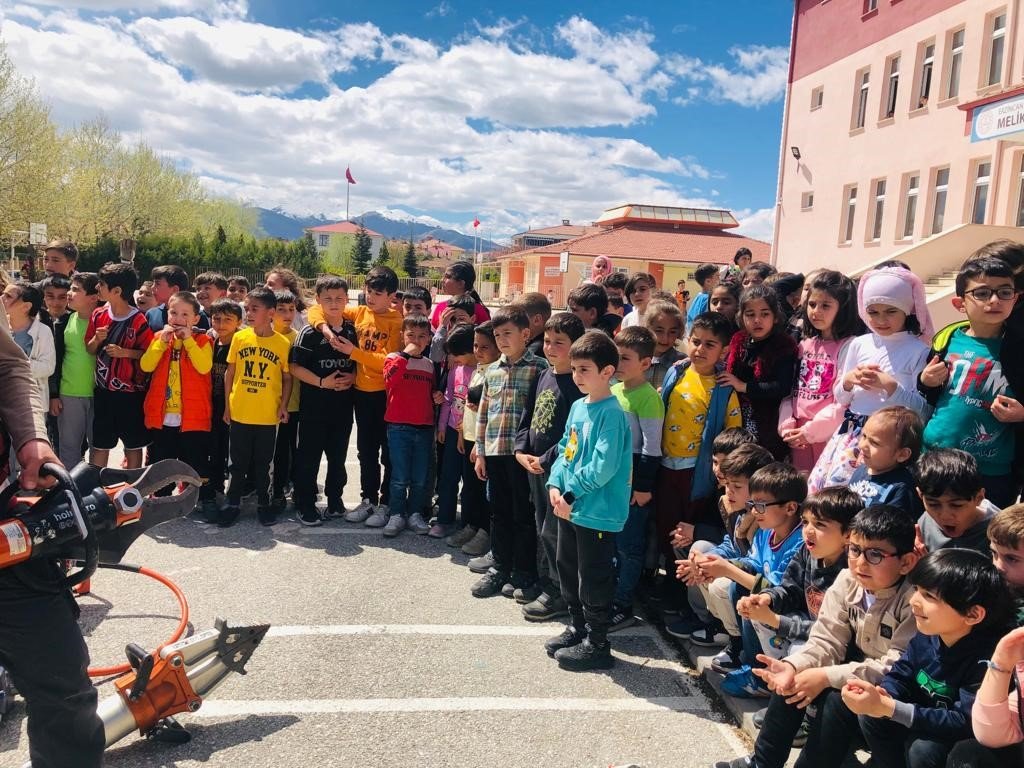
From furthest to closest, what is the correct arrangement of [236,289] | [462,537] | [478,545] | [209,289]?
[236,289] < [209,289] < [462,537] < [478,545]

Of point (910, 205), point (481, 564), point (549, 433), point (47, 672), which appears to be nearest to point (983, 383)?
point (549, 433)

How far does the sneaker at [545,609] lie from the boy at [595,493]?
19.5 inches

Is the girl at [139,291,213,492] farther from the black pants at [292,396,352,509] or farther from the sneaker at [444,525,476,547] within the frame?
the sneaker at [444,525,476,547]

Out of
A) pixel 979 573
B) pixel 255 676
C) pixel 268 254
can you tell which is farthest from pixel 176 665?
pixel 268 254

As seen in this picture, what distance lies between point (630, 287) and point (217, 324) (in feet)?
13.2

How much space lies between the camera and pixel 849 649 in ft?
9.62

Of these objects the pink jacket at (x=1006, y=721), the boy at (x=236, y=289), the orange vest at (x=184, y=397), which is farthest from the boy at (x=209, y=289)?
the pink jacket at (x=1006, y=721)

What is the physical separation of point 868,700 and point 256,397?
16.8 ft

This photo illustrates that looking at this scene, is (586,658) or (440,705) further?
(586,658)

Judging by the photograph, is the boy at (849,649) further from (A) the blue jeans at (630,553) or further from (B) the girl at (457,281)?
(B) the girl at (457,281)

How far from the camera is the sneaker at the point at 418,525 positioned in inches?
241

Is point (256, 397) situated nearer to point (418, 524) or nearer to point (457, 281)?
point (418, 524)

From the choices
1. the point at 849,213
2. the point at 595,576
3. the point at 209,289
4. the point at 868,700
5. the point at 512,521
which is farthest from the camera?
the point at 849,213

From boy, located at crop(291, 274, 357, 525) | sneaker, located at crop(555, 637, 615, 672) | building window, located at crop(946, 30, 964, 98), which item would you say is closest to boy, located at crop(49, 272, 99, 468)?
boy, located at crop(291, 274, 357, 525)
